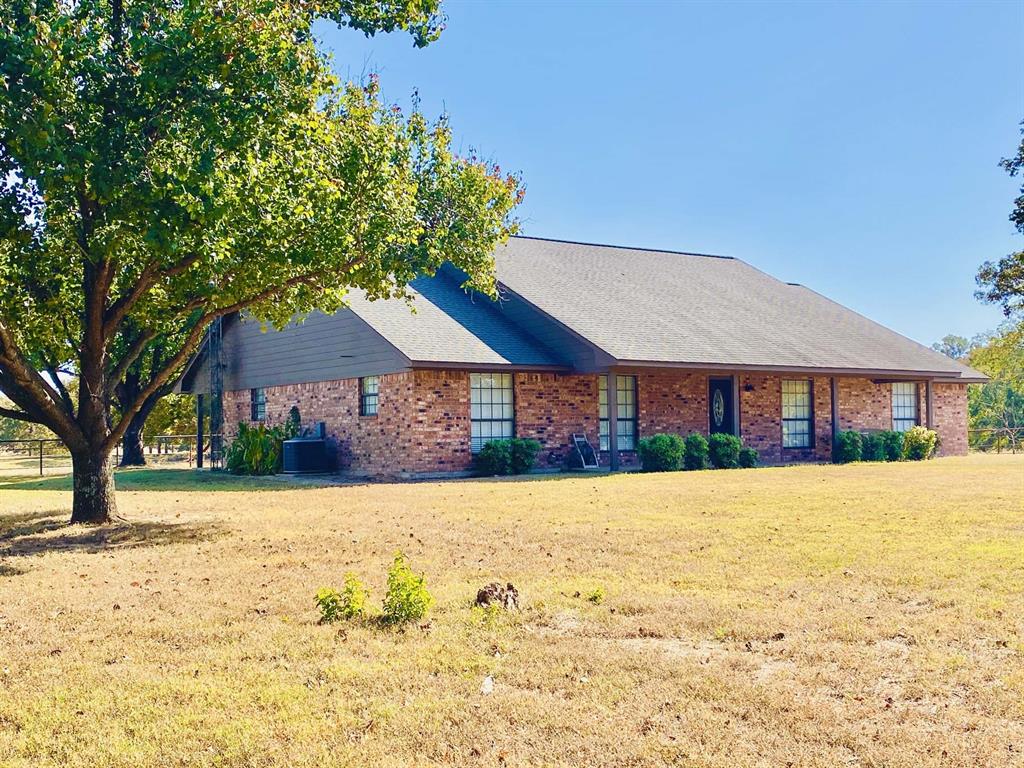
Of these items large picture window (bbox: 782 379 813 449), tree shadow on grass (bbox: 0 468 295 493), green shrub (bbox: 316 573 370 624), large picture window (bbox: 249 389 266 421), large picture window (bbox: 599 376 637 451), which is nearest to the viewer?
green shrub (bbox: 316 573 370 624)

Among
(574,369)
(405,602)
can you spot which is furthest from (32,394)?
(574,369)

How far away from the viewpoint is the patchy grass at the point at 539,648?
13.5ft

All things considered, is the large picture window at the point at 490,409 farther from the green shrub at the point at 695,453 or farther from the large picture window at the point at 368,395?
the green shrub at the point at 695,453

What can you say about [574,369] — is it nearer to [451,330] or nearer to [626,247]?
[451,330]

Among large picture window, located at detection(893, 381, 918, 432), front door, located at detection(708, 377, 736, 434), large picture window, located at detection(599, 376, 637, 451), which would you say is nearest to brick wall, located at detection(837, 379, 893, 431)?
large picture window, located at detection(893, 381, 918, 432)

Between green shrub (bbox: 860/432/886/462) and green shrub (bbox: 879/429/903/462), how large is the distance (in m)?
0.21

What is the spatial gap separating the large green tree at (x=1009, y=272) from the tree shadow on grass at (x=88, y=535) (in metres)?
24.7

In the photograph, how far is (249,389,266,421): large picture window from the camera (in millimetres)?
26547

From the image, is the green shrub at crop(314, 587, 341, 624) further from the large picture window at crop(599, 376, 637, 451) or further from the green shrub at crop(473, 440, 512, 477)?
the large picture window at crop(599, 376, 637, 451)

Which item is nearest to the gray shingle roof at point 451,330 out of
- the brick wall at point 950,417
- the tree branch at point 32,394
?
the tree branch at point 32,394

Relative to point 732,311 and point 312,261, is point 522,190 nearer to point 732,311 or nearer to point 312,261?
point 732,311

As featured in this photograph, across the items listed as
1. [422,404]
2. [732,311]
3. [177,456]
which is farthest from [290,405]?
[177,456]

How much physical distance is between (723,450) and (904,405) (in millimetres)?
9114

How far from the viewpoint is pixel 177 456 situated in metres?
41.3
